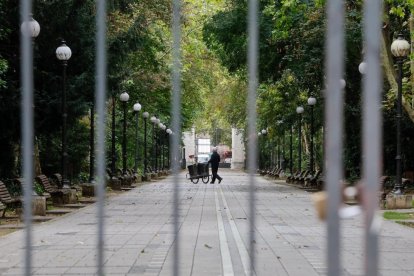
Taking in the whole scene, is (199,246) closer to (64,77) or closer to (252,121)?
(252,121)

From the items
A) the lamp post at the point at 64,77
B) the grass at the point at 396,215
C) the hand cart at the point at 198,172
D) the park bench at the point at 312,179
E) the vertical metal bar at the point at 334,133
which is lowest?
the grass at the point at 396,215

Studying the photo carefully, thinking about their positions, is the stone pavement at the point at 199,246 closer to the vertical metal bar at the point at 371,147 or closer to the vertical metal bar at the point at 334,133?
the vertical metal bar at the point at 334,133

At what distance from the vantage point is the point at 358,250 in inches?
404

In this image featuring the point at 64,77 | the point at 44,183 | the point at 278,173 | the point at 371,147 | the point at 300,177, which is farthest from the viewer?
the point at 278,173

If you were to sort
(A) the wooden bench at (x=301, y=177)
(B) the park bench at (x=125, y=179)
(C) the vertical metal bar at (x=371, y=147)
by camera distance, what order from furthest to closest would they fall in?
1. (A) the wooden bench at (x=301, y=177)
2. (B) the park bench at (x=125, y=179)
3. (C) the vertical metal bar at (x=371, y=147)

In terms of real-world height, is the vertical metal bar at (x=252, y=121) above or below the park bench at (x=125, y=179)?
above

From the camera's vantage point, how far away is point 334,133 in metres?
2.18

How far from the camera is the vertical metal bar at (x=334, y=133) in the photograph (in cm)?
217

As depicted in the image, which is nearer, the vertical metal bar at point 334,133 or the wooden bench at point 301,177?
the vertical metal bar at point 334,133

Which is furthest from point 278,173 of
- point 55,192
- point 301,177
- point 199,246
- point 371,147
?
point 371,147

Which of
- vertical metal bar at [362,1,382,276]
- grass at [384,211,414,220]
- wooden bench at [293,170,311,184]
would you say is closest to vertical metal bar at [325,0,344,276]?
vertical metal bar at [362,1,382,276]

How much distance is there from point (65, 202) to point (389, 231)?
1101 centimetres

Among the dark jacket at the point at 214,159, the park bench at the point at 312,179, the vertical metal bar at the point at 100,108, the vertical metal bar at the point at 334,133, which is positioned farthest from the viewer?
the dark jacket at the point at 214,159

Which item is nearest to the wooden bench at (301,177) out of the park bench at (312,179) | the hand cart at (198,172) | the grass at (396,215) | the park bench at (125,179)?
the park bench at (312,179)
